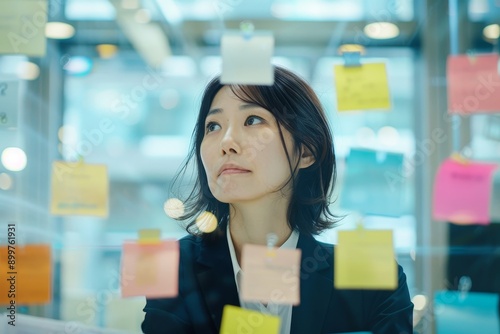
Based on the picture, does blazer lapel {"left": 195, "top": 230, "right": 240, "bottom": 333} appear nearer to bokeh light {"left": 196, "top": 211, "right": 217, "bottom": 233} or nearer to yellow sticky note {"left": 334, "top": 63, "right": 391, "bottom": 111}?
bokeh light {"left": 196, "top": 211, "right": 217, "bottom": 233}

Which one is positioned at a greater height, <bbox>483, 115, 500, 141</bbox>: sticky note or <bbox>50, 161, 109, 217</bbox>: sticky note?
<bbox>483, 115, 500, 141</bbox>: sticky note

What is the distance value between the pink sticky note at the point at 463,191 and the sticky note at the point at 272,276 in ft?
1.15

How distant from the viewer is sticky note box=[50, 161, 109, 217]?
143cm

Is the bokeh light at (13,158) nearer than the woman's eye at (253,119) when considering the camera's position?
No

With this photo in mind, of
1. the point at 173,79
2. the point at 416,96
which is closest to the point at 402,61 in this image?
the point at 416,96

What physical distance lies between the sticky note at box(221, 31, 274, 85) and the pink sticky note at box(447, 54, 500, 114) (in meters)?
0.42

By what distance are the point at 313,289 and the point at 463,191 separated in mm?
399

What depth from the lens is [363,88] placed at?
140cm

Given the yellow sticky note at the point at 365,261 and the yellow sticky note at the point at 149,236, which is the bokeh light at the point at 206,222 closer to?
the yellow sticky note at the point at 149,236

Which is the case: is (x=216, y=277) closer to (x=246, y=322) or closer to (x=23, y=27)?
(x=246, y=322)

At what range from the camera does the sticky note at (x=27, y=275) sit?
1428mm

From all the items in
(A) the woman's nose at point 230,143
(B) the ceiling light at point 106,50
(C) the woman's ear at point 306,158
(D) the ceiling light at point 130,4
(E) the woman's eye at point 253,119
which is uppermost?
(D) the ceiling light at point 130,4

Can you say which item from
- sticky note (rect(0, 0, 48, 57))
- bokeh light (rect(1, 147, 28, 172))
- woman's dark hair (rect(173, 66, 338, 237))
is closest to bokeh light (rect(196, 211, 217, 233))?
woman's dark hair (rect(173, 66, 338, 237))

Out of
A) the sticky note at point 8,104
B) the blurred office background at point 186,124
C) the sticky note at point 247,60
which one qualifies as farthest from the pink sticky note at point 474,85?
the sticky note at point 8,104
